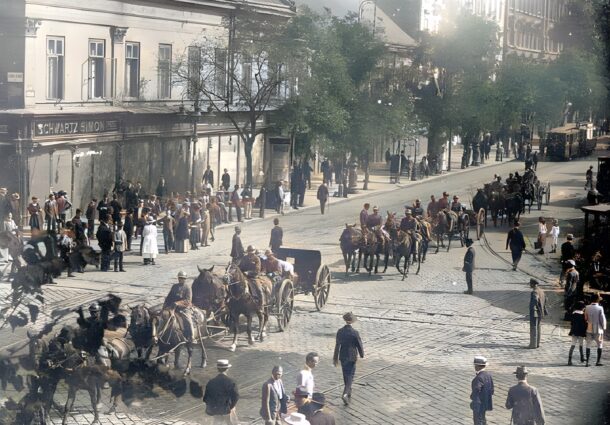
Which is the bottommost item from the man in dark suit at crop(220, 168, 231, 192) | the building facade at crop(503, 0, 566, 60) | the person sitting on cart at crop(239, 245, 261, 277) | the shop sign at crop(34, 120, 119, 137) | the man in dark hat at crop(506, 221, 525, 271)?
the man in dark hat at crop(506, 221, 525, 271)

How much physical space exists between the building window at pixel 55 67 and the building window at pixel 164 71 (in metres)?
4.59

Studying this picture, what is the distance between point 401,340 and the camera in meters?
19.5

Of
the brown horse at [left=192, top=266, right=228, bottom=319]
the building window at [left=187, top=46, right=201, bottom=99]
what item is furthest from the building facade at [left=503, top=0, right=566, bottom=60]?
the brown horse at [left=192, top=266, right=228, bottom=319]

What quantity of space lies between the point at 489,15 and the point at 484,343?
21.4 m

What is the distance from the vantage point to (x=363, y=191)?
138 ft

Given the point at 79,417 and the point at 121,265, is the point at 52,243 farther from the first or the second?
the point at 121,265

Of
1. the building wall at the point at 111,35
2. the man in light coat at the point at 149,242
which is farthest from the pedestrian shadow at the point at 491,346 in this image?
the building wall at the point at 111,35

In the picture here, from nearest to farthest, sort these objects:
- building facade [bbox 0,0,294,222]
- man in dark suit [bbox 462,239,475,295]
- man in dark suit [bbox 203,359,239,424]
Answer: man in dark suit [bbox 203,359,239,424], man in dark suit [bbox 462,239,475,295], building facade [bbox 0,0,294,222]

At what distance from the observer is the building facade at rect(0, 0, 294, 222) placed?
2531cm

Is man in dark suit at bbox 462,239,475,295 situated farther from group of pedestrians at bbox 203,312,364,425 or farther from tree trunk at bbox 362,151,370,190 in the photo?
tree trunk at bbox 362,151,370,190

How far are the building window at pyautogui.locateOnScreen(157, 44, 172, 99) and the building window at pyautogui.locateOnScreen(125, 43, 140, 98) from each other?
100 cm

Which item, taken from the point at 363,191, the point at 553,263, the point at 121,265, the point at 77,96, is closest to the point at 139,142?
the point at 77,96

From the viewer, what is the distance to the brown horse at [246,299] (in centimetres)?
1820

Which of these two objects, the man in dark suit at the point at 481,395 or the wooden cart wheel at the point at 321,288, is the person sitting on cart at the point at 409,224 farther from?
the man in dark suit at the point at 481,395
